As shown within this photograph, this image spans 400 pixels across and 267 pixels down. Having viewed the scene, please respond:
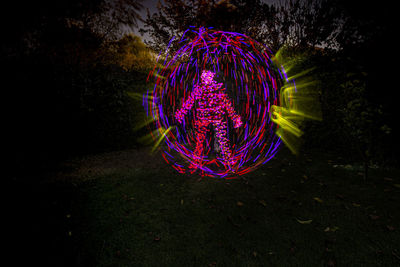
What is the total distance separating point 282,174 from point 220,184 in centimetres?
164

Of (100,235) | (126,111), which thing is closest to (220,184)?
(100,235)

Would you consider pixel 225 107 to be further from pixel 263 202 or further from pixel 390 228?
pixel 390 228

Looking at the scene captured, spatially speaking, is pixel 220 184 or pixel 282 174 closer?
pixel 220 184

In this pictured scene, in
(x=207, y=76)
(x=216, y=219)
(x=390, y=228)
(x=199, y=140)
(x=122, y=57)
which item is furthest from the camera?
(x=122, y=57)

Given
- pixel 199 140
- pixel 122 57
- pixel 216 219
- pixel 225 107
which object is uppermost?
pixel 122 57

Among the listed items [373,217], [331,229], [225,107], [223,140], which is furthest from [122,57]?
[373,217]

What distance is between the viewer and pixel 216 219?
334cm

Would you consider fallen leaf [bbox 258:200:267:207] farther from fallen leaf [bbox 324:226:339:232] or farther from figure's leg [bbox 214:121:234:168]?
figure's leg [bbox 214:121:234:168]

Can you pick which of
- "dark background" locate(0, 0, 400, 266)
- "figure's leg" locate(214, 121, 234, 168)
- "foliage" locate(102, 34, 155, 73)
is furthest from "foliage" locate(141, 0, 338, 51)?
"figure's leg" locate(214, 121, 234, 168)

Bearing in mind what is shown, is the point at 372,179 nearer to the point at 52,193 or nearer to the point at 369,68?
the point at 369,68

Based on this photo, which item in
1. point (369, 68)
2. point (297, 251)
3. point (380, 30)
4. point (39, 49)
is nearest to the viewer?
point (297, 251)

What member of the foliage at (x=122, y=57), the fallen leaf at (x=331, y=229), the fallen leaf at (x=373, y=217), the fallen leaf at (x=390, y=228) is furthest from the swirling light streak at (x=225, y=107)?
the foliage at (x=122, y=57)

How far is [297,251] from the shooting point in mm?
2543

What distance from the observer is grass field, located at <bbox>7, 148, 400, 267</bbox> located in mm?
2551
